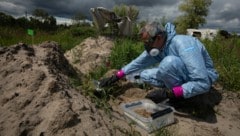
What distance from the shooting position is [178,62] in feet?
10.6

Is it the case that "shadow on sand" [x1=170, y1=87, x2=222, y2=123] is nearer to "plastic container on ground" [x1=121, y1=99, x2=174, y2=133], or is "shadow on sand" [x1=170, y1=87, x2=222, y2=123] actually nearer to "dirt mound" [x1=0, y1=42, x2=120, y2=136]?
"plastic container on ground" [x1=121, y1=99, x2=174, y2=133]

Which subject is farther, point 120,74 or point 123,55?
point 123,55

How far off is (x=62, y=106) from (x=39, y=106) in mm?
238

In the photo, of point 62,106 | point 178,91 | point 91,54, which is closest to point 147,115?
point 178,91

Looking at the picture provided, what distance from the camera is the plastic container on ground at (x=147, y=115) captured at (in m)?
2.81

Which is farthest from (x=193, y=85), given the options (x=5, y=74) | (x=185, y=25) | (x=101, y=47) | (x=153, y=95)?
(x=185, y=25)

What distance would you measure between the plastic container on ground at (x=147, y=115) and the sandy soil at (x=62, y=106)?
74 millimetres

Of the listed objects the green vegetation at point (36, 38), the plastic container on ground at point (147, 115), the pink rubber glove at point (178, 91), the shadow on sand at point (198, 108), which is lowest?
the shadow on sand at point (198, 108)

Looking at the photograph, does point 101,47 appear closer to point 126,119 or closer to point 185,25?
point 126,119

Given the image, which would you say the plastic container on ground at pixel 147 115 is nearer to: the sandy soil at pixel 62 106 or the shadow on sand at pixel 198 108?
the sandy soil at pixel 62 106

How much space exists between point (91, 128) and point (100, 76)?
234 cm

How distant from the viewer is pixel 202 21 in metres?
32.9

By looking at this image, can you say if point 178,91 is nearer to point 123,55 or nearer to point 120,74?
point 120,74

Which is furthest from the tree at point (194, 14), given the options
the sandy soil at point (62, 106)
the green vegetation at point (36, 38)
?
the sandy soil at point (62, 106)
